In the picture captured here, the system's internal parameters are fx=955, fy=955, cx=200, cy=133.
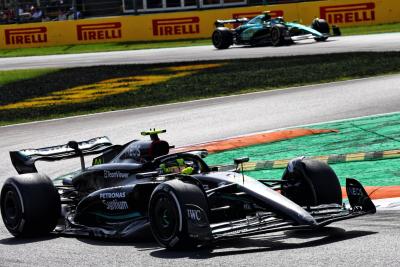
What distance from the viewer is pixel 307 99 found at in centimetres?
1908

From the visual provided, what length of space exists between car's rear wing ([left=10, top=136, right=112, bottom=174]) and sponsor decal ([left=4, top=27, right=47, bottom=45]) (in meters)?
32.9

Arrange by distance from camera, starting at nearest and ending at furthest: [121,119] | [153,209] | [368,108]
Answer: [153,209]
[368,108]
[121,119]

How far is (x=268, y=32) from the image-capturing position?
32969mm

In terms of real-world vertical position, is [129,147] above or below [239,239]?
above

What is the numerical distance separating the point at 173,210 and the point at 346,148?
5.30 m

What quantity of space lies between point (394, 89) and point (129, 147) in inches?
404

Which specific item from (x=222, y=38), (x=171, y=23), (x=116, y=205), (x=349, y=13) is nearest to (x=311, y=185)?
(x=116, y=205)

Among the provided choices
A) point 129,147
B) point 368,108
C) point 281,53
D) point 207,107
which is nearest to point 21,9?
point 281,53

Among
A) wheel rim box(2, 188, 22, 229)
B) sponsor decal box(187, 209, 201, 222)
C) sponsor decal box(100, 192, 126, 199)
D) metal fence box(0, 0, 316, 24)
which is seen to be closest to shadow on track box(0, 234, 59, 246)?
wheel rim box(2, 188, 22, 229)

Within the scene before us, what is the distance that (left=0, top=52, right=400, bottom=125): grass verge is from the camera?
69.9 feet

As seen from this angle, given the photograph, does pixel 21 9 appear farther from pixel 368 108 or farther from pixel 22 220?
pixel 22 220

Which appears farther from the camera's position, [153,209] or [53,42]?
[53,42]

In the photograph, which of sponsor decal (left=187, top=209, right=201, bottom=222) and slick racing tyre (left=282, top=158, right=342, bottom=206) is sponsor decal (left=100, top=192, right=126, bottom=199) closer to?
sponsor decal (left=187, top=209, right=201, bottom=222)

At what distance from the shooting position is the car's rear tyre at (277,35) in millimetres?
32125
